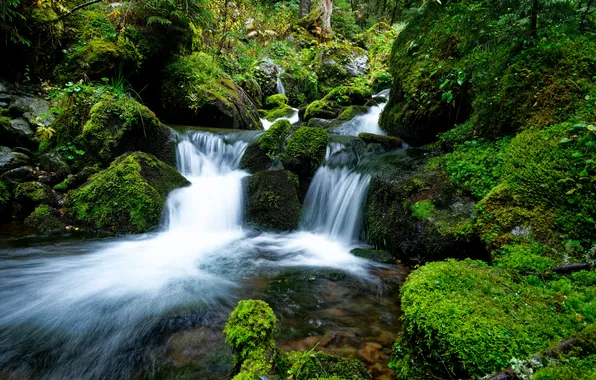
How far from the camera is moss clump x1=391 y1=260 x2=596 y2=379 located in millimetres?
1693

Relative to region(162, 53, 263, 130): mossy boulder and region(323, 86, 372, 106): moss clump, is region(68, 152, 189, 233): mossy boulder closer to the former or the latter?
region(162, 53, 263, 130): mossy boulder

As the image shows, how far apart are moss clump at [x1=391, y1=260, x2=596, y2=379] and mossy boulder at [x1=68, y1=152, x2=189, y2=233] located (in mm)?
4884

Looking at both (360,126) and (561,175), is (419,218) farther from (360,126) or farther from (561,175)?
(360,126)

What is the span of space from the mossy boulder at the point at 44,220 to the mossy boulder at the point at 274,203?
3329 mm

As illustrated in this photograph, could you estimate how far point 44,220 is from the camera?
206 inches

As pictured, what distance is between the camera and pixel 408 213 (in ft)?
15.0

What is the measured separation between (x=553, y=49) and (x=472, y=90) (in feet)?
5.44

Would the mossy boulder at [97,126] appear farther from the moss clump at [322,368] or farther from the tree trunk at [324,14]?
the tree trunk at [324,14]

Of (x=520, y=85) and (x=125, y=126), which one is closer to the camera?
(x=520, y=85)

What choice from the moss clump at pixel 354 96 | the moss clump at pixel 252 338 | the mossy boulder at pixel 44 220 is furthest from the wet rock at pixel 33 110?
the moss clump at pixel 354 96

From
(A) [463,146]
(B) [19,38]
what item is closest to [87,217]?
(B) [19,38]

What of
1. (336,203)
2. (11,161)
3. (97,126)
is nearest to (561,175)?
(336,203)

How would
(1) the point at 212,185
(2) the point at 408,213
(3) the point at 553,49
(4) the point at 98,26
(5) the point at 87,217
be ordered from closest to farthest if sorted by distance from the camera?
(3) the point at 553,49
(2) the point at 408,213
(5) the point at 87,217
(1) the point at 212,185
(4) the point at 98,26

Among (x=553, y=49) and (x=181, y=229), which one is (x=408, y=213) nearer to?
(x=553, y=49)
